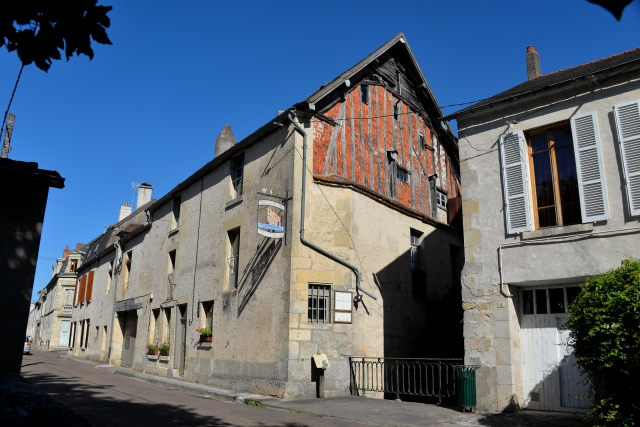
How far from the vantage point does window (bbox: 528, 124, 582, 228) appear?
834 centimetres

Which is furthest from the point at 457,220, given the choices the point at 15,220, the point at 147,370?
the point at 15,220

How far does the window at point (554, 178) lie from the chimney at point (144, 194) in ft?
86.6

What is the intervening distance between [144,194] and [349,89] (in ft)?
68.7

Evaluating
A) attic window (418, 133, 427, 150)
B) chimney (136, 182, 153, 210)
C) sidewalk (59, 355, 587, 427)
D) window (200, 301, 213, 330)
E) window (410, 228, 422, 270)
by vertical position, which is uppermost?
chimney (136, 182, 153, 210)

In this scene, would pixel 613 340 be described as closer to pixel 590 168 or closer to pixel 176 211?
pixel 590 168

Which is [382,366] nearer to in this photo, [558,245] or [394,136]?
[558,245]

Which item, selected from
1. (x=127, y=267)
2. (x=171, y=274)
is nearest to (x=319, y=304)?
(x=171, y=274)

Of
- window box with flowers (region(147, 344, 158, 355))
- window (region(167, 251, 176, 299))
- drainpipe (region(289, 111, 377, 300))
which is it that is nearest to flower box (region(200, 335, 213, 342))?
window (region(167, 251, 176, 299))

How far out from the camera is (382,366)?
12203 millimetres

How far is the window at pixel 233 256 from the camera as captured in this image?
14.1 m

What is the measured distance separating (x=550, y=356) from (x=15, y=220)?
27.5 ft

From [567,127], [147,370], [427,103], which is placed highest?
[427,103]

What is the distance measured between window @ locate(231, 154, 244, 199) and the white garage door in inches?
335

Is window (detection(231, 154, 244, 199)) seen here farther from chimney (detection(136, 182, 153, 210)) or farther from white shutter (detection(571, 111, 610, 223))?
chimney (detection(136, 182, 153, 210))
